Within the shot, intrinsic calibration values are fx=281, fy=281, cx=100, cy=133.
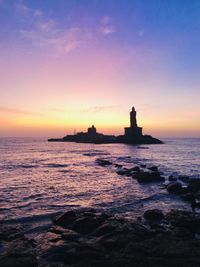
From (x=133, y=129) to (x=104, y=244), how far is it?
15751cm

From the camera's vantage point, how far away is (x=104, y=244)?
44.1 feet

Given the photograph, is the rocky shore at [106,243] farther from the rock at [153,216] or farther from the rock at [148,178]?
the rock at [148,178]

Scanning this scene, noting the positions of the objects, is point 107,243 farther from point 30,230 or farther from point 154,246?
point 30,230

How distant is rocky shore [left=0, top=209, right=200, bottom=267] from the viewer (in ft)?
38.0

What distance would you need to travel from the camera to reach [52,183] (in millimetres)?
34375

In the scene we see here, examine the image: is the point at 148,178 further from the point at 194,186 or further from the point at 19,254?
the point at 19,254

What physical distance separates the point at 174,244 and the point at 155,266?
102 inches

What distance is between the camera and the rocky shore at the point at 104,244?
11.6 meters

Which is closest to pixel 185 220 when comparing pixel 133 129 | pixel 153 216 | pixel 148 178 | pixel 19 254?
pixel 153 216

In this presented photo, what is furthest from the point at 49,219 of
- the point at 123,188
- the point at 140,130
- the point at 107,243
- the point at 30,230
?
the point at 140,130

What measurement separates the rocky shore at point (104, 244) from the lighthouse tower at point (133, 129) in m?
148

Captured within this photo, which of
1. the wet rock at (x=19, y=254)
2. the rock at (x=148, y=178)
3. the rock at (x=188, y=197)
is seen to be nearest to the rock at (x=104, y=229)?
the wet rock at (x=19, y=254)

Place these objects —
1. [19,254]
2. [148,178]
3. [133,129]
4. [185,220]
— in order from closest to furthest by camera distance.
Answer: [19,254]
[185,220]
[148,178]
[133,129]

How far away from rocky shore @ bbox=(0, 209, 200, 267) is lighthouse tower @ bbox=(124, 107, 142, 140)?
487 feet
